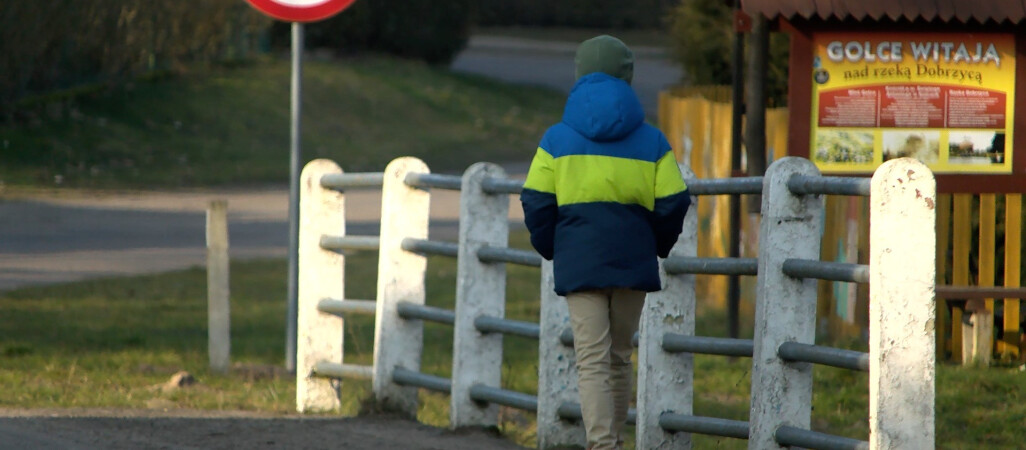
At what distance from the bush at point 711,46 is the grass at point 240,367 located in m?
2.89

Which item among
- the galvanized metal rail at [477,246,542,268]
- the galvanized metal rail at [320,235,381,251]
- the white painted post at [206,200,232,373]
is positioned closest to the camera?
the galvanized metal rail at [477,246,542,268]

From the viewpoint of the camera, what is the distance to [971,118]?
8.12 m

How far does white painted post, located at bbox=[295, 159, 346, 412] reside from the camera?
777 cm

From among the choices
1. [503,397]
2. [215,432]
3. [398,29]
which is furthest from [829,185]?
[398,29]

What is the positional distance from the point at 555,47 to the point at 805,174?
54.9m

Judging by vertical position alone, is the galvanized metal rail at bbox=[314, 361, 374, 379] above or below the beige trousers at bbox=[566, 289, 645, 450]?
below

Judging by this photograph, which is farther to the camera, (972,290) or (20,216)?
(20,216)

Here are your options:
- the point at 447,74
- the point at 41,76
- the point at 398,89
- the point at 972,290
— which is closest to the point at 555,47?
the point at 447,74

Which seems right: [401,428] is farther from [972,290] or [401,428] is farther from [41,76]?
[41,76]

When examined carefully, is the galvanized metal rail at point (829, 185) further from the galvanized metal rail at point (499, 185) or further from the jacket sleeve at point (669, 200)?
the galvanized metal rail at point (499, 185)

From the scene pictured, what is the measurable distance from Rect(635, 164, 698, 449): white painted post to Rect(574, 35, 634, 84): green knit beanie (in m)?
0.77

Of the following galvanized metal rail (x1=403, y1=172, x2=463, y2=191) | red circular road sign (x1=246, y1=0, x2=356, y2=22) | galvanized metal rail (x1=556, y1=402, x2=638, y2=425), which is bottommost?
galvanized metal rail (x1=556, y1=402, x2=638, y2=425)

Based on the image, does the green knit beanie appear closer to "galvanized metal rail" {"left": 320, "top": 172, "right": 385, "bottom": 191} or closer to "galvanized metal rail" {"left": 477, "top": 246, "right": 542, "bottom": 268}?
"galvanized metal rail" {"left": 477, "top": 246, "right": 542, "bottom": 268}

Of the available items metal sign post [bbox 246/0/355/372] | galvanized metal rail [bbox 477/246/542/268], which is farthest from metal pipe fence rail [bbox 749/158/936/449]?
metal sign post [bbox 246/0/355/372]
